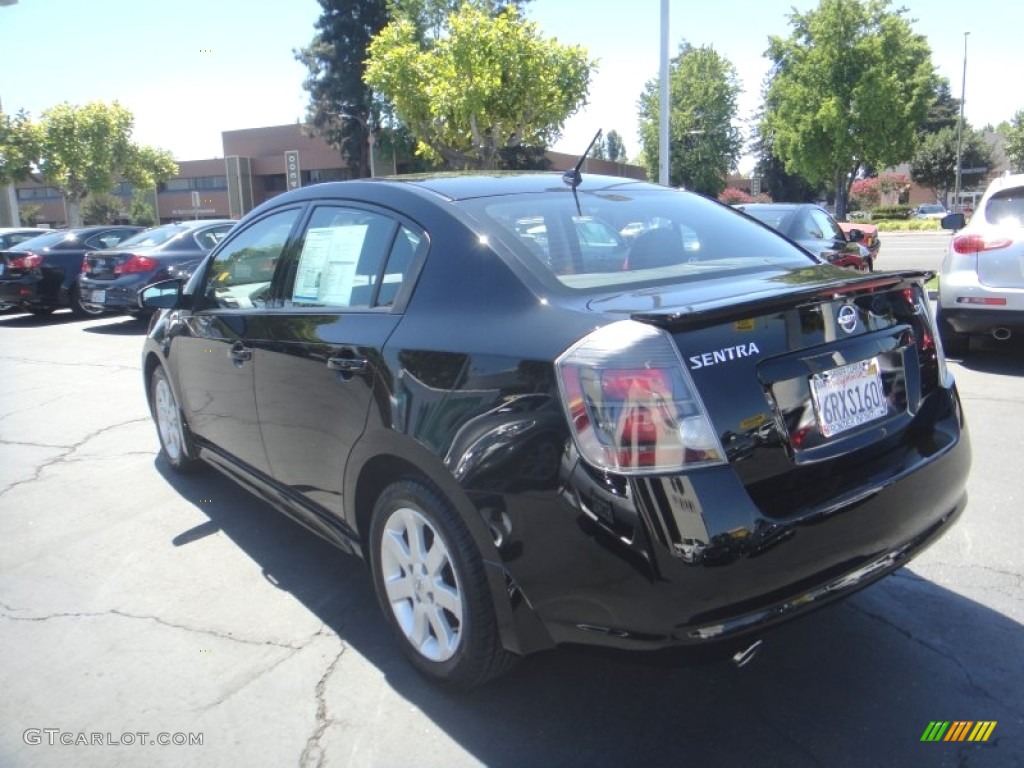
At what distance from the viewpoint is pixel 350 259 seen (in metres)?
3.20

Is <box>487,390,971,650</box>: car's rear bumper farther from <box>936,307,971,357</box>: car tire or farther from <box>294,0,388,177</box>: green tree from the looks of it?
<box>294,0,388,177</box>: green tree

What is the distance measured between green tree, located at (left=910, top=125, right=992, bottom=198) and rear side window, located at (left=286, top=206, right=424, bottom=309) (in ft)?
215

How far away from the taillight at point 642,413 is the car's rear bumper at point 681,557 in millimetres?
54

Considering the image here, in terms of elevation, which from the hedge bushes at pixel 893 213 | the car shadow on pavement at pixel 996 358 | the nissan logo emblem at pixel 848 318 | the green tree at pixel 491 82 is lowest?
the car shadow on pavement at pixel 996 358

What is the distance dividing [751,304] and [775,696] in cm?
131

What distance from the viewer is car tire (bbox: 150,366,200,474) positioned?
4699 mm

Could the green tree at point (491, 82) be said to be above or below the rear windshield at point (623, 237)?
above

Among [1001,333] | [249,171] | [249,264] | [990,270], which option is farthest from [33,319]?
[249,171]

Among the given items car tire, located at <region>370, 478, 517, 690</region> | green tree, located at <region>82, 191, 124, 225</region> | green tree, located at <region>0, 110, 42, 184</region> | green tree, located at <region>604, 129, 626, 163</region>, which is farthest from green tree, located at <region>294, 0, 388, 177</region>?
green tree, located at <region>604, 129, 626, 163</region>

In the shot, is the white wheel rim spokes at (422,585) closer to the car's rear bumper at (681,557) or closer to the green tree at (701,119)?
the car's rear bumper at (681,557)

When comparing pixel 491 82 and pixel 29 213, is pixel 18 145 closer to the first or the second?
pixel 29 213

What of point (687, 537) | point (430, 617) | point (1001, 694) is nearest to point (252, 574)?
point (430, 617)

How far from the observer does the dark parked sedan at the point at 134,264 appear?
11.8 meters

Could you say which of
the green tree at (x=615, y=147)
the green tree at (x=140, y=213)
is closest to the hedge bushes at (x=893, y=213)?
the green tree at (x=140, y=213)
